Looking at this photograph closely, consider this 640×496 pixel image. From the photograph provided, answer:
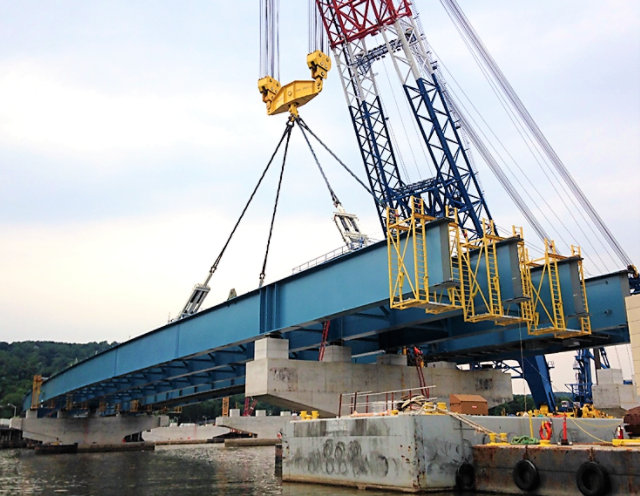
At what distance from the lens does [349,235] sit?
143 ft

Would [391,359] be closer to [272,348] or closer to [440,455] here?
[272,348]

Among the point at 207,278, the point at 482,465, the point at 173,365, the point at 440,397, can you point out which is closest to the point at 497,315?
the point at 482,465

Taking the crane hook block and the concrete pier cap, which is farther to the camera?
the crane hook block

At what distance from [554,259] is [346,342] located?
1287 cm

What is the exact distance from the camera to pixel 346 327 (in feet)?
105

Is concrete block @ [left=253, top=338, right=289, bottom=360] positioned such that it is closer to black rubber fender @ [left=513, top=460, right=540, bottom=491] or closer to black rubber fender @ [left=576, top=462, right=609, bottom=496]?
black rubber fender @ [left=513, top=460, right=540, bottom=491]

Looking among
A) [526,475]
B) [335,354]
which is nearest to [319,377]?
[335,354]

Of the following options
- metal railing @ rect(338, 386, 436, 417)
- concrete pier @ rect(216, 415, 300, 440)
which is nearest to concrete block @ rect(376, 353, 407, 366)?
metal railing @ rect(338, 386, 436, 417)

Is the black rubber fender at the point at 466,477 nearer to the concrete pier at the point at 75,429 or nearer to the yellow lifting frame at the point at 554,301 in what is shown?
the yellow lifting frame at the point at 554,301

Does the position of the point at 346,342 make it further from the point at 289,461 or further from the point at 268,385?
the point at 289,461

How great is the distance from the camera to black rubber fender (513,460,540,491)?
59.5 feet

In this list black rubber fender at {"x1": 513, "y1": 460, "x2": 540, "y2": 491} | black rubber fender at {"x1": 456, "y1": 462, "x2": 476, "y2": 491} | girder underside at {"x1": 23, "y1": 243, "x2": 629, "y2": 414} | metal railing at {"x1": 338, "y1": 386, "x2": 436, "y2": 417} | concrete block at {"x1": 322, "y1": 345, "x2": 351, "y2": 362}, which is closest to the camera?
black rubber fender at {"x1": 513, "y1": 460, "x2": 540, "y2": 491}

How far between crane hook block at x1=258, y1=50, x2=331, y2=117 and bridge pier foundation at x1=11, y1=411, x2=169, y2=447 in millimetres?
57724

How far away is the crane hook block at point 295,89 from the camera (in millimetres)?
32688
